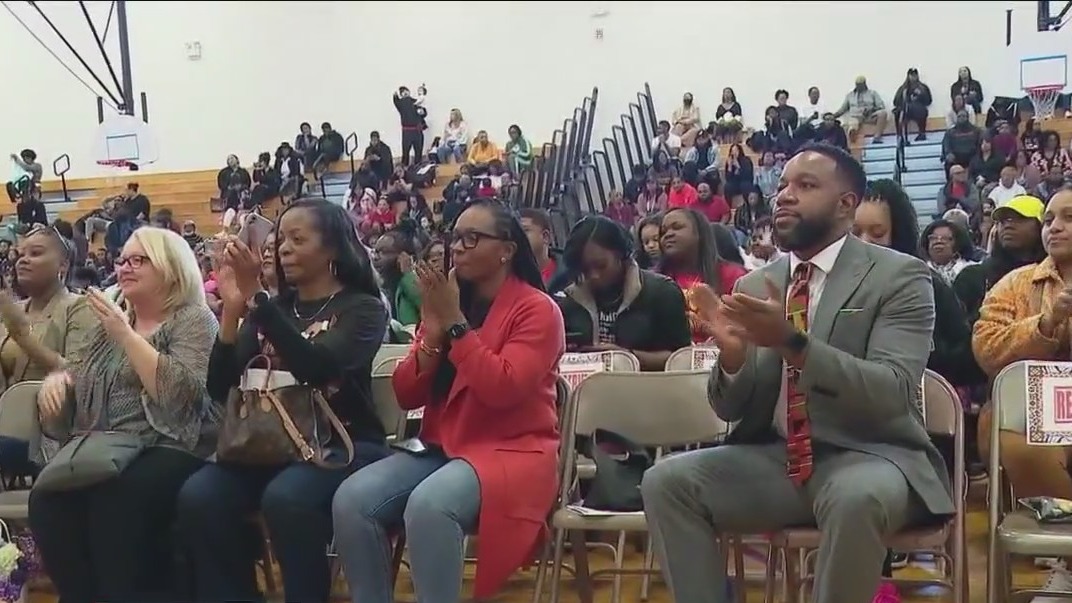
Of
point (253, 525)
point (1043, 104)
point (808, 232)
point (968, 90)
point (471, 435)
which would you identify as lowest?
point (253, 525)

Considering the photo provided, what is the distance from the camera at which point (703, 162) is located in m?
12.7

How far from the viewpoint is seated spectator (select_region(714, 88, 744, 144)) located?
1396 centimetres

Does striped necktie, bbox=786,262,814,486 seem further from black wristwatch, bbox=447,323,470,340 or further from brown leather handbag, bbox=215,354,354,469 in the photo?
brown leather handbag, bbox=215,354,354,469

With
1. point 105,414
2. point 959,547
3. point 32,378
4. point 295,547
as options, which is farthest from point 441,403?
point 32,378

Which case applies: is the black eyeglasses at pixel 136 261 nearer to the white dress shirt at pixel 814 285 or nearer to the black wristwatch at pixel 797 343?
the white dress shirt at pixel 814 285

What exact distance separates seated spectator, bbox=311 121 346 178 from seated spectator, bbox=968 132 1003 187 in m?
7.07

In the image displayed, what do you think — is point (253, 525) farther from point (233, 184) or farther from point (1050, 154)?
point (1050, 154)

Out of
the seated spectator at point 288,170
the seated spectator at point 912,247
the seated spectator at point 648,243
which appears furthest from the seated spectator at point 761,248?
the seated spectator at point 288,170

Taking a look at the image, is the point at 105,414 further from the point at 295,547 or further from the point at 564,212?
the point at 564,212

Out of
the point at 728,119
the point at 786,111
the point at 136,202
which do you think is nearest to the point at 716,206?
the point at 786,111

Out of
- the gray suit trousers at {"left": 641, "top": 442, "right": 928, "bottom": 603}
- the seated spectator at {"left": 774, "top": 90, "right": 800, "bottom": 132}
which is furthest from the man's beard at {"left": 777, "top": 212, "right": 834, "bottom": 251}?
the seated spectator at {"left": 774, "top": 90, "right": 800, "bottom": 132}

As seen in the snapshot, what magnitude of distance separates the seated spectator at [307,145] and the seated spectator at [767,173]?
17.0 feet

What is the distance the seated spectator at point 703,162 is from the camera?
11.6 m

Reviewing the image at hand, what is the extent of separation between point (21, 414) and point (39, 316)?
491 millimetres
